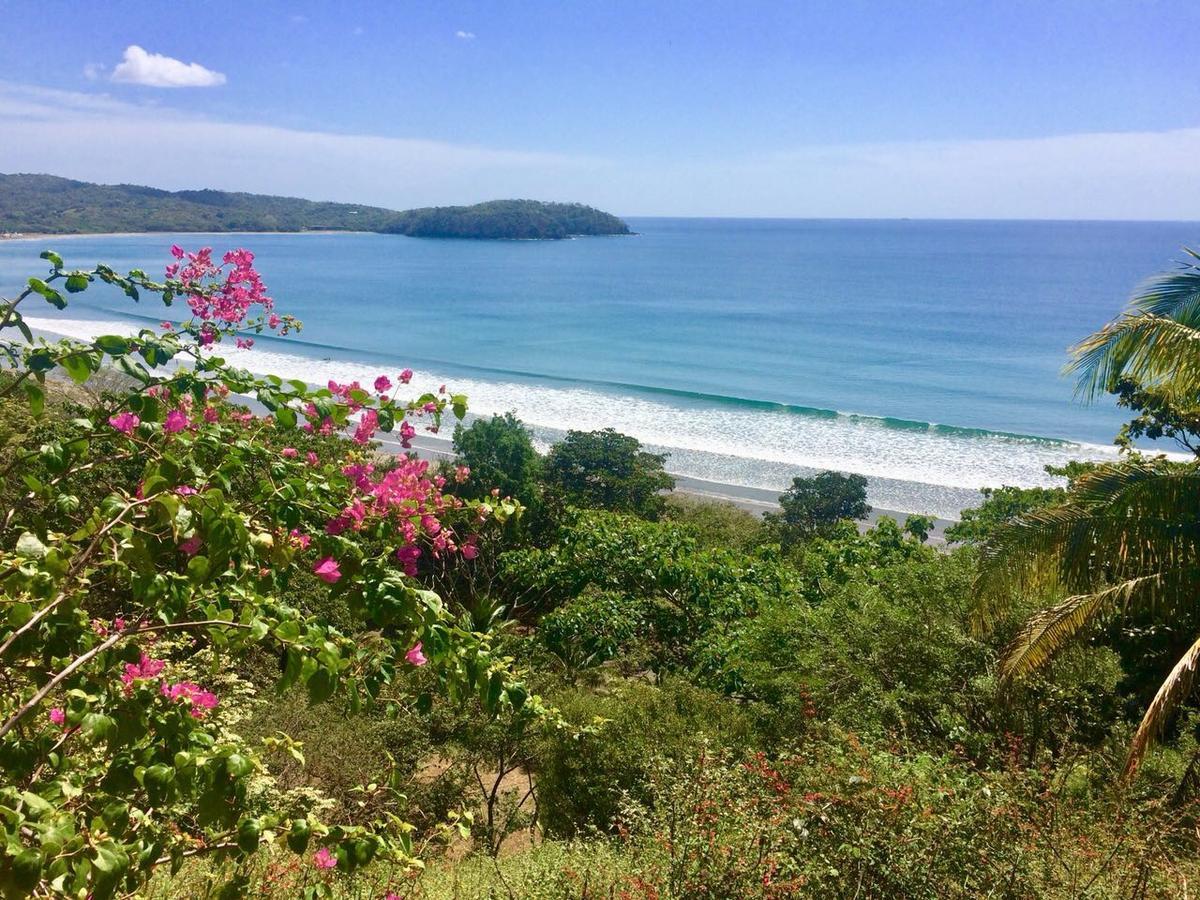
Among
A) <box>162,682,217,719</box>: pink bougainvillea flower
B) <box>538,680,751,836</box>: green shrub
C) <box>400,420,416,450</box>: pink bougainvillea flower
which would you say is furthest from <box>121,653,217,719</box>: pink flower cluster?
<box>538,680,751,836</box>: green shrub

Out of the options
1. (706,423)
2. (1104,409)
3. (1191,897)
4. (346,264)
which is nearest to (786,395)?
(706,423)

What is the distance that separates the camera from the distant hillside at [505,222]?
174m

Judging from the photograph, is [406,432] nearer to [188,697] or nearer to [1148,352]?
[188,697]

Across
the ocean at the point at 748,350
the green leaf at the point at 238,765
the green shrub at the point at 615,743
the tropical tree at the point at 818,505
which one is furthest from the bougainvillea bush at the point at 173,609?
the ocean at the point at 748,350

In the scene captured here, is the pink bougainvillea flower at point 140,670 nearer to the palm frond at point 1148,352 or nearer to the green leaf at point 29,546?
the green leaf at point 29,546

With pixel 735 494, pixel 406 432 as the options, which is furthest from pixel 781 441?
pixel 406 432

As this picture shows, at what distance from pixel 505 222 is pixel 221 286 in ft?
577

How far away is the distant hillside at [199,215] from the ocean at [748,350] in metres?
24.1

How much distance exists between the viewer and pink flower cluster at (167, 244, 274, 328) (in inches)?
167

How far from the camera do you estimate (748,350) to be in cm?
5291

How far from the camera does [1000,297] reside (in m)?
78.7

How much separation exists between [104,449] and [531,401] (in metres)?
37.1

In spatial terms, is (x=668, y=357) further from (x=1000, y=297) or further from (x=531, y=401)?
(x=1000, y=297)

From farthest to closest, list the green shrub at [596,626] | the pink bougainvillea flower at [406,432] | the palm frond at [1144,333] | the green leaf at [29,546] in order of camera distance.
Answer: the green shrub at [596,626], the palm frond at [1144,333], the pink bougainvillea flower at [406,432], the green leaf at [29,546]
